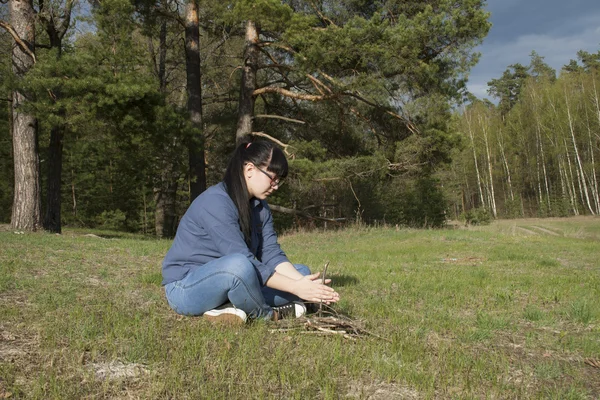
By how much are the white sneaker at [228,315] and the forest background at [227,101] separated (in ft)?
30.9

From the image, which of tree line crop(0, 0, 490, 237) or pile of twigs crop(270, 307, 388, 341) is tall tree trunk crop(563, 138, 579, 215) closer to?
tree line crop(0, 0, 490, 237)

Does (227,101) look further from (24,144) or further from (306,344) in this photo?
(306,344)

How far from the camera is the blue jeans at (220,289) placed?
330 centimetres

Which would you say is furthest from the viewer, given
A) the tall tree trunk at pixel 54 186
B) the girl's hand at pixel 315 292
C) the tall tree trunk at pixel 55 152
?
the tall tree trunk at pixel 54 186

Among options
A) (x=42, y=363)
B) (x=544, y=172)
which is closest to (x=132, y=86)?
(x=42, y=363)

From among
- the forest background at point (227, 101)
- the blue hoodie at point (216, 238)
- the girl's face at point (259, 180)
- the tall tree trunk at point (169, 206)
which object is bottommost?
the blue hoodie at point (216, 238)

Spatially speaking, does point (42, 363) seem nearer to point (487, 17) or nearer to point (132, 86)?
point (132, 86)

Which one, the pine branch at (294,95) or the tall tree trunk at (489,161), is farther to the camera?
the tall tree trunk at (489,161)

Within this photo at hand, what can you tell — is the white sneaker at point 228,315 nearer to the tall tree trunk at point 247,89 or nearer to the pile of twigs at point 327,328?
the pile of twigs at point 327,328

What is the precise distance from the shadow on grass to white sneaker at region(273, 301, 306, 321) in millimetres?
1915

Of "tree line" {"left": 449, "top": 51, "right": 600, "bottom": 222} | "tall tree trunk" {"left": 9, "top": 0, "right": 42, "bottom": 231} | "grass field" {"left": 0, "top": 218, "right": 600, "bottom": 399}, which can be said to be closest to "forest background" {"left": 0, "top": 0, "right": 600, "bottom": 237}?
"tall tree trunk" {"left": 9, "top": 0, "right": 42, "bottom": 231}

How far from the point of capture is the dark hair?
3480 mm

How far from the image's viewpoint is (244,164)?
140 inches

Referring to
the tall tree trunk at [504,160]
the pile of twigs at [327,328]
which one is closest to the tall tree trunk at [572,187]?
the tall tree trunk at [504,160]
